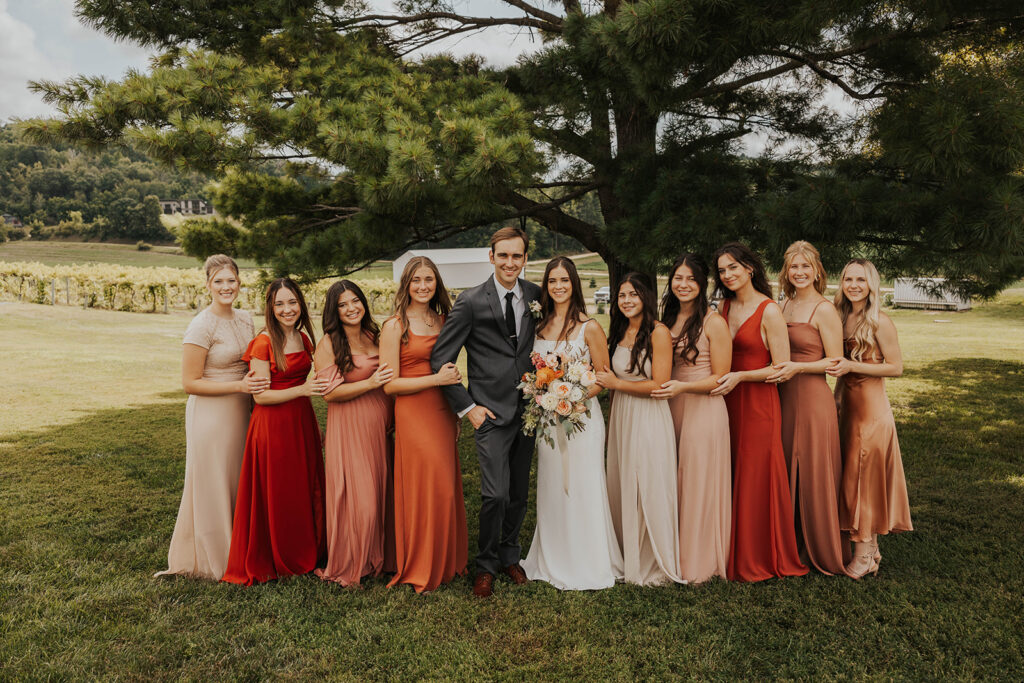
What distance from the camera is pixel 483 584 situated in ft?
12.6

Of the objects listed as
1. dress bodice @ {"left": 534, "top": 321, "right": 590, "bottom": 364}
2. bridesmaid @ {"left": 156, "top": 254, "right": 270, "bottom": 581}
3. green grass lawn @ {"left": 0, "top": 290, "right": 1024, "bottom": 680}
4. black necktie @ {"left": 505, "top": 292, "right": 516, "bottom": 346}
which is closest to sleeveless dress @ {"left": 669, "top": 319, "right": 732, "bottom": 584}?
green grass lawn @ {"left": 0, "top": 290, "right": 1024, "bottom": 680}

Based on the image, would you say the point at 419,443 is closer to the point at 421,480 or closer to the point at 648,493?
the point at 421,480

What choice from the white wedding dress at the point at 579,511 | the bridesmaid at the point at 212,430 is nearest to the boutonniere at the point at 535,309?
the white wedding dress at the point at 579,511

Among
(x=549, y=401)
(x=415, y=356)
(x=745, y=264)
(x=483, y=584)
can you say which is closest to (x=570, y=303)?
(x=549, y=401)

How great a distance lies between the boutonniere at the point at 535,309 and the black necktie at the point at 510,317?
A: 123 mm

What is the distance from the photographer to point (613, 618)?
11.8ft

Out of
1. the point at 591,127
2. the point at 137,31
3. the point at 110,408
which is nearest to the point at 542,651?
the point at 591,127

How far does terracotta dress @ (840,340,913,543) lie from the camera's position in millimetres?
4082

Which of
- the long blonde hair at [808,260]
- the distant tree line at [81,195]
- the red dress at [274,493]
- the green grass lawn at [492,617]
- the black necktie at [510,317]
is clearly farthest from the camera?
the distant tree line at [81,195]

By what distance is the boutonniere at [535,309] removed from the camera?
3793 millimetres

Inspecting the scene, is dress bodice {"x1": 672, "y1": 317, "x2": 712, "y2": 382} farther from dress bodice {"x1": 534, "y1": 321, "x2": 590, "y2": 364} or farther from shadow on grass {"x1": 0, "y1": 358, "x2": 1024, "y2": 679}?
shadow on grass {"x1": 0, "y1": 358, "x2": 1024, "y2": 679}

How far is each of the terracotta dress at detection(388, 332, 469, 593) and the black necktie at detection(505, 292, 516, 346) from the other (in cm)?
47

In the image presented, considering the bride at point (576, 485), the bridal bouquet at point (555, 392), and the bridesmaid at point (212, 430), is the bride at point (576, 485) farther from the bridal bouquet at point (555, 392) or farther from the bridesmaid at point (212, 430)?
the bridesmaid at point (212, 430)

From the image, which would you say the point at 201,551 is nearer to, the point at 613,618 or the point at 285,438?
the point at 285,438
